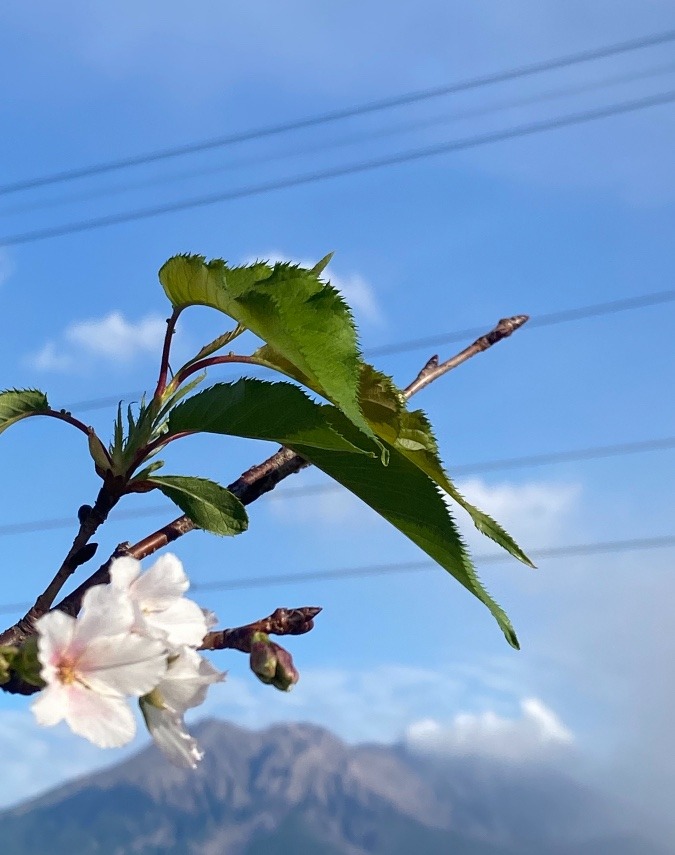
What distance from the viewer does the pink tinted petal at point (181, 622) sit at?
39 cm

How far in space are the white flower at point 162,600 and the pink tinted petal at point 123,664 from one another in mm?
10

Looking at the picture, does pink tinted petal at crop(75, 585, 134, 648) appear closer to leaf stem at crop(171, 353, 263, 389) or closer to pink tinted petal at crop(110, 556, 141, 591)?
pink tinted petal at crop(110, 556, 141, 591)

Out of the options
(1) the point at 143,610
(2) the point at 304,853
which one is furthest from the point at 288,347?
(2) the point at 304,853

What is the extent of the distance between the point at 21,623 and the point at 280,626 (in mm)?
170

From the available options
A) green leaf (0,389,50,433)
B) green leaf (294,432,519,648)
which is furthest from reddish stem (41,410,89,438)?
green leaf (294,432,519,648)

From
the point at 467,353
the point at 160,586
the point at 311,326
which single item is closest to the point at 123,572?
the point at 160,586

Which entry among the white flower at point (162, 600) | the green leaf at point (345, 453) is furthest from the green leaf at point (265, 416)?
the white flower at point (162, 600)

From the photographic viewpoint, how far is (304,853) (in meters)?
58.4

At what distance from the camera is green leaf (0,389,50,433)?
1.85 feet

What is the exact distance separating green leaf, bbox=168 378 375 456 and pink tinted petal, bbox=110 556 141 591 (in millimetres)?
127

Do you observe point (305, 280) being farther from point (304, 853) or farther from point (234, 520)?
point (304, 853)

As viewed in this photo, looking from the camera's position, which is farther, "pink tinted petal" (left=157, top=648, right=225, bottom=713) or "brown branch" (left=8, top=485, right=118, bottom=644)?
"brown branch" (left=8, top=485, right=118, bottom=644)

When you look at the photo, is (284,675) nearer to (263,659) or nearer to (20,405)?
(263,659)

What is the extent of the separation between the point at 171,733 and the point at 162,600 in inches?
2.3
